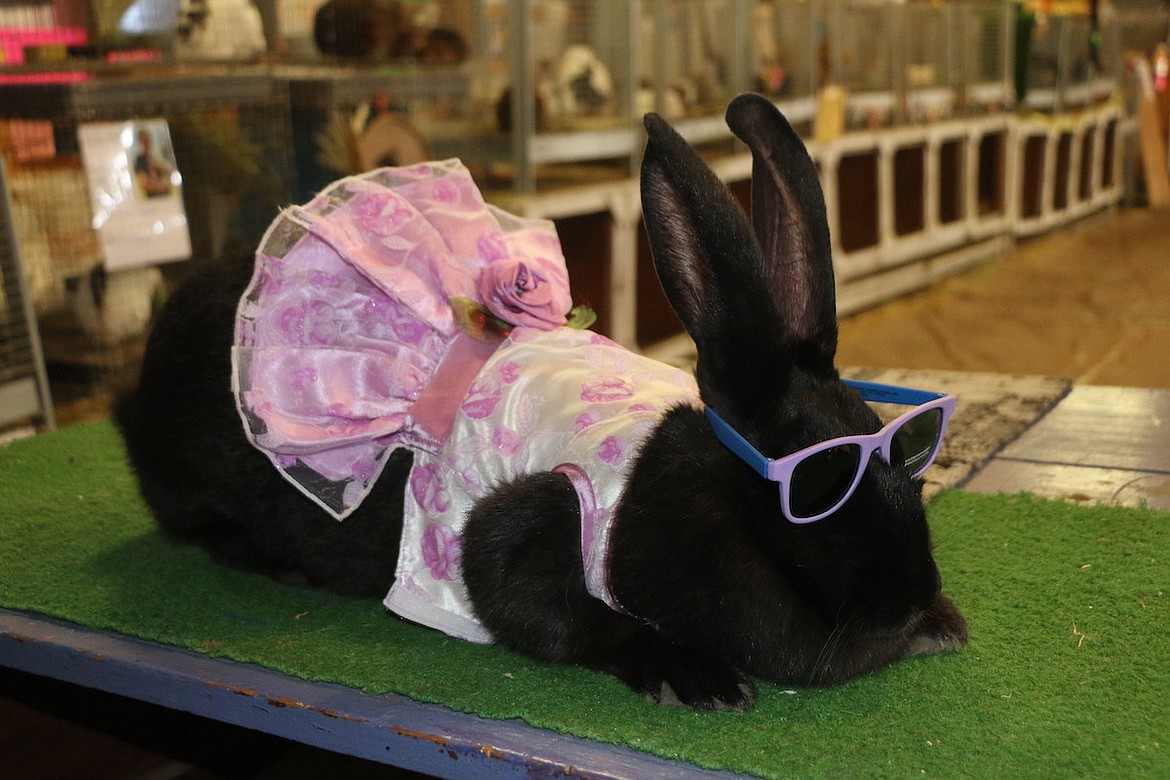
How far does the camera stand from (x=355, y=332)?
4.02 feet

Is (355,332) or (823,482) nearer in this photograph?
(823,482)

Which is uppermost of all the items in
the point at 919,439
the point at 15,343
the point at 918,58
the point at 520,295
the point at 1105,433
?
the point at 918,58

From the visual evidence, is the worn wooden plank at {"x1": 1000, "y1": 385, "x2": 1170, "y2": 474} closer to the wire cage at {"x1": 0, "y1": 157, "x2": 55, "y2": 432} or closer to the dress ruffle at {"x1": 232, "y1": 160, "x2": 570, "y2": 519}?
the dress ruffle at {"x1": 232, "y1": 160, "x2": 570, "y2": 519}

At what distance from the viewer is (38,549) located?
1.36 m

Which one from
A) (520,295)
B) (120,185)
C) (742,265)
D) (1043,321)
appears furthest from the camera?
(1043,321)

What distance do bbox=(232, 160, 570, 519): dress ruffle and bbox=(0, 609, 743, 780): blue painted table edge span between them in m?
0.21

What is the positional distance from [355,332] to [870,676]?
634 mm

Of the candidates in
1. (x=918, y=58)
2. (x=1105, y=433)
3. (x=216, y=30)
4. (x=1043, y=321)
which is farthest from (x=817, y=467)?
(x=918, y=58)

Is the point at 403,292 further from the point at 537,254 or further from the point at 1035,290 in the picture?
the point at 1035,290

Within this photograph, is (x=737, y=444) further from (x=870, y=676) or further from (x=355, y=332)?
(x=355, y=332)

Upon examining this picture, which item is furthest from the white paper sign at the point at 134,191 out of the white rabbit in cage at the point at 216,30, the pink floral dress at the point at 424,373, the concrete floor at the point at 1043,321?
the concrete floor at the point at 1043,321

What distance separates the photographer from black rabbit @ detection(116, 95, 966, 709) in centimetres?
89

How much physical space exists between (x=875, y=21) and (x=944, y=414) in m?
4.70

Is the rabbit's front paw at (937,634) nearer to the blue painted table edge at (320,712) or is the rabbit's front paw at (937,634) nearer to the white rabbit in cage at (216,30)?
the blue painted table edge at (320,712)
